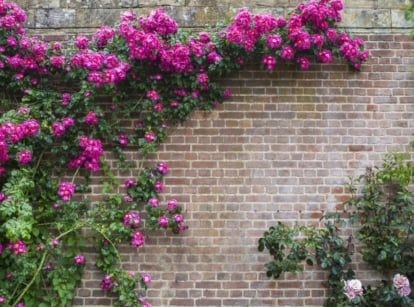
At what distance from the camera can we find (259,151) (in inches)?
193

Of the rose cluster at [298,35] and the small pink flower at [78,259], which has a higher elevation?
the rose cluster at [298,35]

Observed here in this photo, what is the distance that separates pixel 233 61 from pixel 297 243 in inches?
67.5

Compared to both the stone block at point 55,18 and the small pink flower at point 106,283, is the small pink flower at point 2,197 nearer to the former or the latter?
the small pink flower at point 106,283

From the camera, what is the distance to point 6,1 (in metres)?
4.94

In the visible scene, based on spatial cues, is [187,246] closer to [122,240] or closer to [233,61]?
[122,240]

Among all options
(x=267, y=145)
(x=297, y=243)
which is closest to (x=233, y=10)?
(x=267, y=145)

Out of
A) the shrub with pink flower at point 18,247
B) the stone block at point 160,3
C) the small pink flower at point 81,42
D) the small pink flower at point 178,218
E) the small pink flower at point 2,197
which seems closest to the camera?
the shrub with pink flower at point 18,247

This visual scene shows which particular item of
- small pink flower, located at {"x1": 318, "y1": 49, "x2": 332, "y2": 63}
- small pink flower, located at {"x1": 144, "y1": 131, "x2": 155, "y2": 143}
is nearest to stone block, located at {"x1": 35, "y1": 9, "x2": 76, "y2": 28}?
small pink flower, located at {"x1": 144, "y1": 131, "x2": 155, "y2": 143}

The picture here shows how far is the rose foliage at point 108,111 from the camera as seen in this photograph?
4578 millimetres

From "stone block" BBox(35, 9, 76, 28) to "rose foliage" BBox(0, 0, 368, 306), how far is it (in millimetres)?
185

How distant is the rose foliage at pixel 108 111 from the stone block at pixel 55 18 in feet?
0.61

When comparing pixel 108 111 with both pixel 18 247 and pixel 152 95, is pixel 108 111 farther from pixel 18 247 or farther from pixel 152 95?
pixel 18 247

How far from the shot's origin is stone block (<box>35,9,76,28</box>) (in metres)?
5.04

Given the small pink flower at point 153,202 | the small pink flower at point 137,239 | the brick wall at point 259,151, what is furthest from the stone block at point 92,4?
the small pink flower at point 137,239
